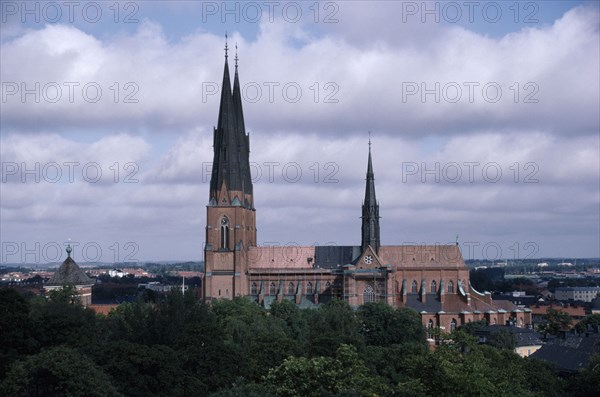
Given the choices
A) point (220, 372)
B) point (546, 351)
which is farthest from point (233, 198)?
point (220, 372)

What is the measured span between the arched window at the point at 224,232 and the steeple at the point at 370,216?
63.8 ft

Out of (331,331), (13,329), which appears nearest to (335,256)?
(331,331)

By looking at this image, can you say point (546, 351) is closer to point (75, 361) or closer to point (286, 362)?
point (286, 362)

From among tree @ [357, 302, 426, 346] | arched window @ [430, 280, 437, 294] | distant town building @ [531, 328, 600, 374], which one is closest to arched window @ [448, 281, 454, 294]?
arched window @ [430, 280, 437, 294]

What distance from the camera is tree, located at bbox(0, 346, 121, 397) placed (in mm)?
47562

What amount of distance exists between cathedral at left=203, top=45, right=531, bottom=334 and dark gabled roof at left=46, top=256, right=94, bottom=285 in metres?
19.5

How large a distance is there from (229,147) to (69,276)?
28715 mm

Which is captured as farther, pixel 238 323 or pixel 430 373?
pixel 238 323

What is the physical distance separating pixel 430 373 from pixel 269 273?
81446mm

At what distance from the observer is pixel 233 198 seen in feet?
418

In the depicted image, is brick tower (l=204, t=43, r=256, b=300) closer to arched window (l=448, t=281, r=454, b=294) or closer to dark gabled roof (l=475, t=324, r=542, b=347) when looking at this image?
arched window (l=448, t=281, r=454, b=294)

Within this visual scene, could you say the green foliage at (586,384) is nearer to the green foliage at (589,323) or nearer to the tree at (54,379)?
the tree at (54,379)

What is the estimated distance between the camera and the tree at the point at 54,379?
47.6m

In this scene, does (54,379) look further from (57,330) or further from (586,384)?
(586,384)
